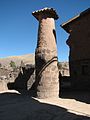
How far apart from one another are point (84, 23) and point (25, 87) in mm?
8606

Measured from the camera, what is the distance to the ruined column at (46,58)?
1405 cm

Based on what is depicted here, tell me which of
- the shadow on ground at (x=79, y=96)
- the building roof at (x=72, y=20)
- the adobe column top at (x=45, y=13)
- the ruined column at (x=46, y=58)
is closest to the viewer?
the shadow on ground at (x=79, y=96)

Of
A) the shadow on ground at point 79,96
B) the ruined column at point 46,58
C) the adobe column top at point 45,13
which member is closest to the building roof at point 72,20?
the adobe column top at point 45,13

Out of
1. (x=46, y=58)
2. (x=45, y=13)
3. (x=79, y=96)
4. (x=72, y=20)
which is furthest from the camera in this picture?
(x=72, y=20)

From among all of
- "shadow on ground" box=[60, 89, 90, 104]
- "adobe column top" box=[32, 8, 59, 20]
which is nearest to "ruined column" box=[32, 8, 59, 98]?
"adobe column top" box=[32, 8, 59, 20]

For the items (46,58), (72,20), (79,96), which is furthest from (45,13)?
(79,96)

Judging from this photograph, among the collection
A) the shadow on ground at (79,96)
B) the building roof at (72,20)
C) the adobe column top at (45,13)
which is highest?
the building roof at (72,20)

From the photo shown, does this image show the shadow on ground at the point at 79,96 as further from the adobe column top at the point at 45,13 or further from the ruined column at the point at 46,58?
the adobe column top at the point at 45,13

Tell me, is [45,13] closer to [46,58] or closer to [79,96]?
[46,58]

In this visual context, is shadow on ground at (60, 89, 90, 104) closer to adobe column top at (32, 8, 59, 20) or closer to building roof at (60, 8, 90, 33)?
adobe column top at (32, 8, 59, 20)

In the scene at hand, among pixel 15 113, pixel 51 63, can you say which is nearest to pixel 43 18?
pixel 51 63

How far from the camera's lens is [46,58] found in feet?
46.5

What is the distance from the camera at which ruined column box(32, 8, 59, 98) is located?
Result: 14050 millimetres

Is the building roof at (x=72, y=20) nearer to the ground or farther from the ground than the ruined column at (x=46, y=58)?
farther from the ground
